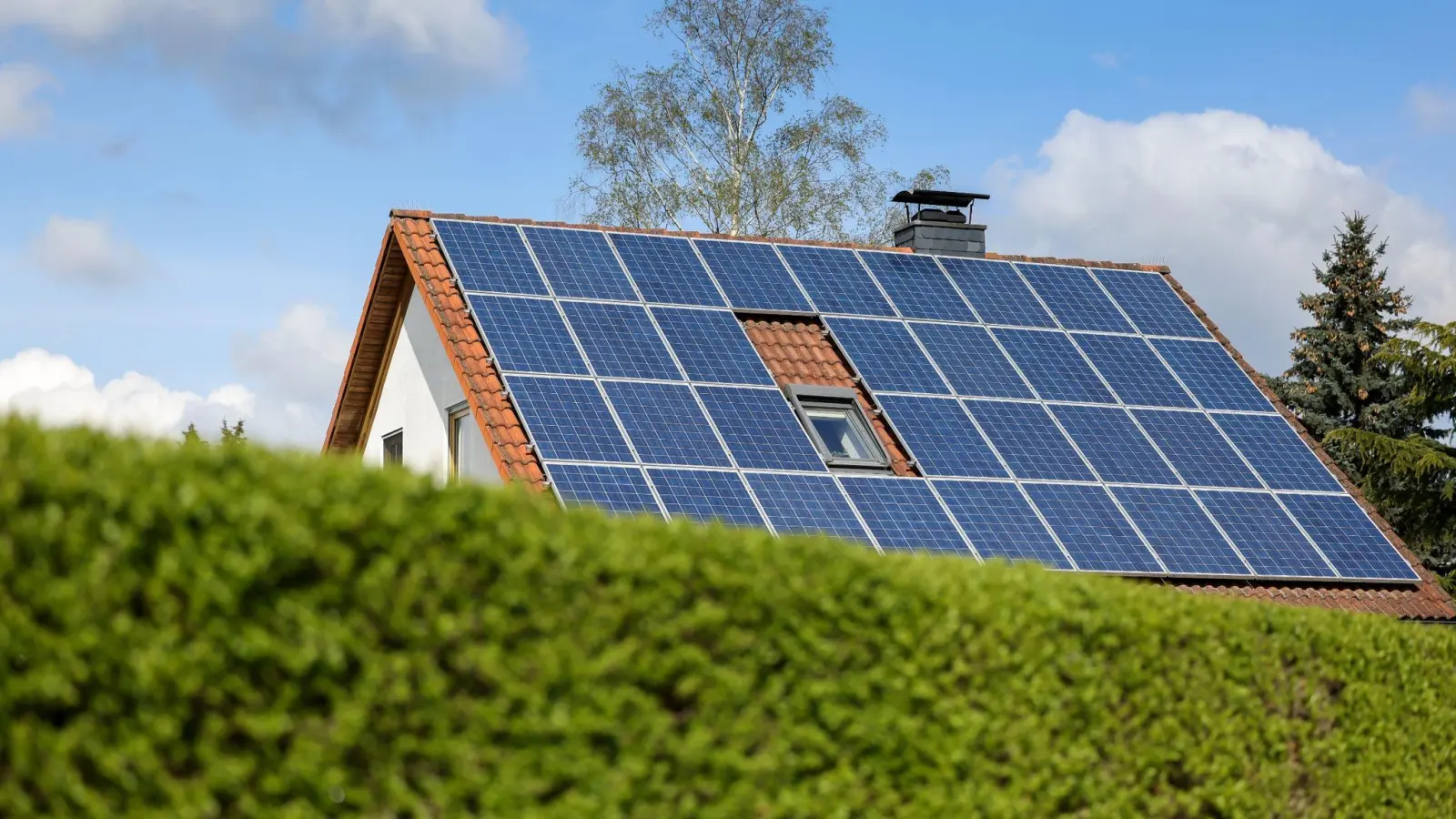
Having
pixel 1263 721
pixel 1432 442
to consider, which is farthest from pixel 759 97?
pixel 1263 721

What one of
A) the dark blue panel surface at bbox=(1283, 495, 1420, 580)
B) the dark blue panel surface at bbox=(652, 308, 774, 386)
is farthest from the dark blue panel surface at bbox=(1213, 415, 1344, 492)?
the dark blue panel surface at bbox=(652, 308, 774, 386)

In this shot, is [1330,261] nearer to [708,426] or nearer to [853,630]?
[708,426]

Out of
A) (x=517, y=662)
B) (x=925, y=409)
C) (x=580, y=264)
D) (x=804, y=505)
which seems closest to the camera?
(x=517, y=662)

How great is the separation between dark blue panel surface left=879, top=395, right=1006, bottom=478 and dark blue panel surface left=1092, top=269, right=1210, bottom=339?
186 inches

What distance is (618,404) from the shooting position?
56.1 feet

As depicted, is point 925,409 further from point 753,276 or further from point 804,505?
point 753,276

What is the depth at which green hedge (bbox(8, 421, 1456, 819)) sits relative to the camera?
5.13 m

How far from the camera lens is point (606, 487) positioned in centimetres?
1573

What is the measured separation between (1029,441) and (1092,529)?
155 cm

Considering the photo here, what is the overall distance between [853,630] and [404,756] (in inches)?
92.3

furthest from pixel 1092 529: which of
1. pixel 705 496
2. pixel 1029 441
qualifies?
pixel 705 496

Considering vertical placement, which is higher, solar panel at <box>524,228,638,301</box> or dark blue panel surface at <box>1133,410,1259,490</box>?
solar panel at <box>524,228,638,301</box>

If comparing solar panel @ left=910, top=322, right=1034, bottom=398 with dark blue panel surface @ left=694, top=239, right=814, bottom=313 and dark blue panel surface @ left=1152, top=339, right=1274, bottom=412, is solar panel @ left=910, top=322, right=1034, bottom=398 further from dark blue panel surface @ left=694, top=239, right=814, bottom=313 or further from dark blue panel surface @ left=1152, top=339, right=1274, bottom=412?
dark blue panel surface @ left=1152, top=339, right=1274, bottom=412

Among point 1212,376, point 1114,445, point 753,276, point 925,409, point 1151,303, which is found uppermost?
point 753,276
